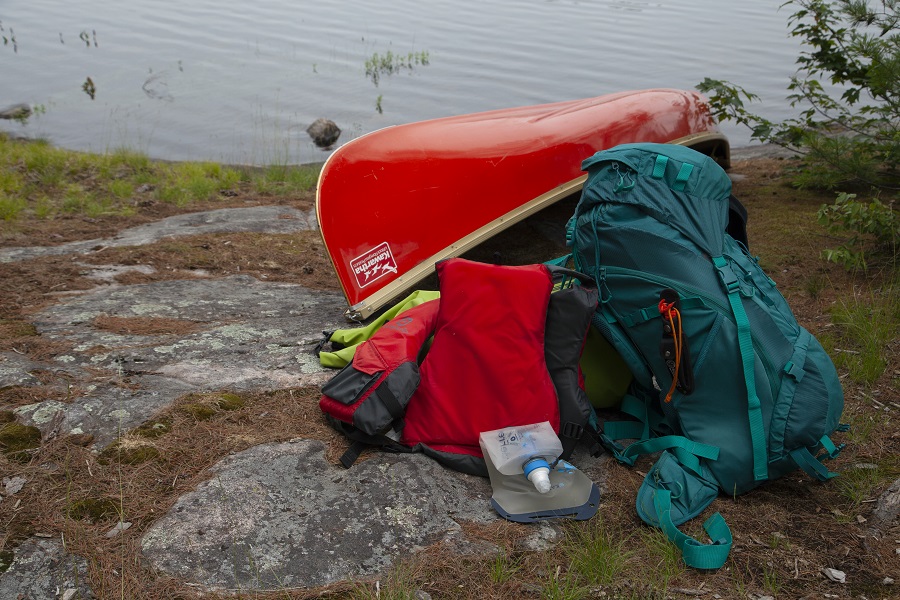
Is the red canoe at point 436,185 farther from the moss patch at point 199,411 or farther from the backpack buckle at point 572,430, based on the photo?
the backpack buckle at point 572,430

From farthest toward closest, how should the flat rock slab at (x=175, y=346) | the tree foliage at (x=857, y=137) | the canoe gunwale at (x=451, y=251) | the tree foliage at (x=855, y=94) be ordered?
the tree foliage at (x=855, y=94), the tree foliage at (x=857, y=137), the canoe gunwale at (x=451, y=251), the flat rock slab at (x=175, y=346)

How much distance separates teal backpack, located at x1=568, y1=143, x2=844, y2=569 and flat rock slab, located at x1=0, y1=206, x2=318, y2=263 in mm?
3553

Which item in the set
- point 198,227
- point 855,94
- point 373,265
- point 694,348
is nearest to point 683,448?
point 694,348

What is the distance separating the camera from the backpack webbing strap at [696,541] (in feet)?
7.73

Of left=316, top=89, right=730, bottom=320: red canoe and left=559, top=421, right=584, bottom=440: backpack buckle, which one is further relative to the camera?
left=316, top=89, right=730, bottom=320: red canoe

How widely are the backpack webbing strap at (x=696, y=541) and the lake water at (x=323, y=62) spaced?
775cm

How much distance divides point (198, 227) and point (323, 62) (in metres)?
8.82

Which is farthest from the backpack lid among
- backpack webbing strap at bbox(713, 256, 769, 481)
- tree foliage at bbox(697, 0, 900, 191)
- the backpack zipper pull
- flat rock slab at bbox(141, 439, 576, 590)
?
tree foliage at bbox(697, 0, 900, 191)

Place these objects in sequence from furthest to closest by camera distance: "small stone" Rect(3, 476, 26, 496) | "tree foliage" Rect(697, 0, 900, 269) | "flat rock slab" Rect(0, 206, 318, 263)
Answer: "flat rock slab" Rect(0, 206, 318, 263) < "tree foliage" Rect(697, 0, 900, 269) < "small stone" Rect(3, 476, 26, 496)

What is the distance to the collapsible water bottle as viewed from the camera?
256cm

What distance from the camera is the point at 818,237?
5.21 metres

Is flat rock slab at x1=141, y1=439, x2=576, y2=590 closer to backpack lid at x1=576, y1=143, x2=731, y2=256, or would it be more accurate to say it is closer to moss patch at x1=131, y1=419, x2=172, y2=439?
moss patch at x1=131, y1=419, x2=172, y2=439

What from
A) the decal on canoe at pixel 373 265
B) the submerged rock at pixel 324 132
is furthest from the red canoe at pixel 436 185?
the submerged rock at pixel 324 132

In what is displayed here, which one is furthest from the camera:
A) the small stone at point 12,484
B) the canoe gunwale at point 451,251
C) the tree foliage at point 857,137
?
the tree foliage at point 857,137
